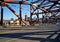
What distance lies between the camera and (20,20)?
5572cm

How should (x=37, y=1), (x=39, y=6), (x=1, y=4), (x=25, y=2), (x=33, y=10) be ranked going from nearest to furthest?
(x=1, y=4)
(x=25, y=2)
(x=37, y=1)
(x=39, y=6)
(x=33, y=10)

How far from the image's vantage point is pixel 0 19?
50.8 m

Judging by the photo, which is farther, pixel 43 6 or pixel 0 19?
pixel 43 6

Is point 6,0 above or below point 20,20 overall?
above

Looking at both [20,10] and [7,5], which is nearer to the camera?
[7,5]

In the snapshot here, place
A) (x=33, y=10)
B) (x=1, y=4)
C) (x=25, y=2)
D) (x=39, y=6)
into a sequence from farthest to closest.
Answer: (x=33, y=10)
(x=39, y=6)
(x=25, y=2)
(x=1, y=4)

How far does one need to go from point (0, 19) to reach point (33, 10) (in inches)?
994

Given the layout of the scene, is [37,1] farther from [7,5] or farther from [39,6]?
[7,5]

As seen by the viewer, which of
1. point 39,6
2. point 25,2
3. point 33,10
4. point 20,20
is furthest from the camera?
point 33,10

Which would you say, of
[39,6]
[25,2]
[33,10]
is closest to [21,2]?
[25,2]

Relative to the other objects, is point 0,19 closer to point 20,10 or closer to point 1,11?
point 1,11

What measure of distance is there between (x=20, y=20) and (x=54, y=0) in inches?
460

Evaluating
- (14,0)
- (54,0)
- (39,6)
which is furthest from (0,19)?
(39,6)

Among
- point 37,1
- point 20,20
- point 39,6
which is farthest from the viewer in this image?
point 39,6
